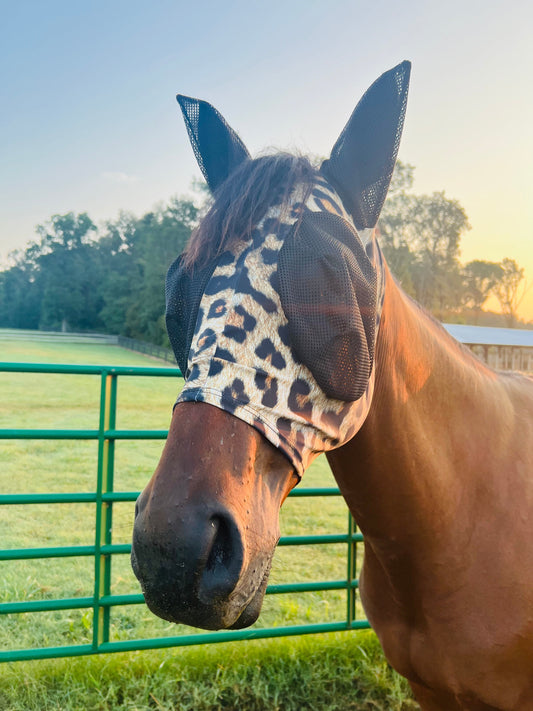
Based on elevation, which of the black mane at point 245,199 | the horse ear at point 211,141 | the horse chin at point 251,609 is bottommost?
the horse chin at point 251,609

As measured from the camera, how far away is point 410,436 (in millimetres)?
1581

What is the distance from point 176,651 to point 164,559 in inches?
113

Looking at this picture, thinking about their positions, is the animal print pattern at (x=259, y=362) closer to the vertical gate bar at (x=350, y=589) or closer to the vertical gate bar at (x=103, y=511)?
the vertical gate bar at (x=103, y=511)

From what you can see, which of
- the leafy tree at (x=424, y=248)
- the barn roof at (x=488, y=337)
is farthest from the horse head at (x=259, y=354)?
the leafy tree at (x=424, y=248)

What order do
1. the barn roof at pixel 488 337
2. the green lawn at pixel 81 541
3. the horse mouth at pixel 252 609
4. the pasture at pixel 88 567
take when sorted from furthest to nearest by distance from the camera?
the barn roof at pixel 488 337 → the green lawn at pixel 81 541 → the pasture at pixel 88 567 → the horse mouth at pixel 252 609

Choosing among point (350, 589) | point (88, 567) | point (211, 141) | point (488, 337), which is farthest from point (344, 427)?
point (88, 567)

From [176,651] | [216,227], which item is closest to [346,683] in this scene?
[176,651]

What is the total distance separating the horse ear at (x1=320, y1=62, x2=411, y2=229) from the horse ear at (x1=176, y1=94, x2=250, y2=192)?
35 cm

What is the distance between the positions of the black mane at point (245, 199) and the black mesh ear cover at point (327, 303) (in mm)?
106

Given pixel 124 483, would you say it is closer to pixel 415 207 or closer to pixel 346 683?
pixel 346 683

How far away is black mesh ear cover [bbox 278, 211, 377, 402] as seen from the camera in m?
1.20

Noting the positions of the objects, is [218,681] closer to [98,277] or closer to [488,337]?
[488,337]

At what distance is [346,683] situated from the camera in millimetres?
3287

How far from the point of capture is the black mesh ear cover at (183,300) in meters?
1.31
